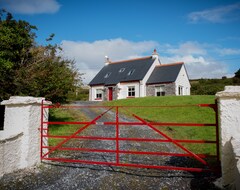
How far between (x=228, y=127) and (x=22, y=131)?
16.4ft

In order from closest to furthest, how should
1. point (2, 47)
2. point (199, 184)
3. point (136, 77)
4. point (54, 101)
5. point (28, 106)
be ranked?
point (199, 184), point (28, 106), point (2, 47), point (54, 101), point (136, 77)

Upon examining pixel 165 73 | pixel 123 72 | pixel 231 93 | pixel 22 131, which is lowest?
pixel 22 131

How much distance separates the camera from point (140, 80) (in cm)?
3059

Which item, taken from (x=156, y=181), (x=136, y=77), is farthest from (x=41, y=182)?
(x=136, y=77)

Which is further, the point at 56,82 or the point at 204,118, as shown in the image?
the point at 204,118

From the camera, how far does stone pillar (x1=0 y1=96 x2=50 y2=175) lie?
5.35 meters

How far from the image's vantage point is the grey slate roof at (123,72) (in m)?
32.1

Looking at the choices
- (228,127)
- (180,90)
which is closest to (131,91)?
(180,90)

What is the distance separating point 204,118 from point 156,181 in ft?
33.6

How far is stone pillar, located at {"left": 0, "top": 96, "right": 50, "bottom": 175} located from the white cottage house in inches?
989

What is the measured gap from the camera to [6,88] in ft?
27.8

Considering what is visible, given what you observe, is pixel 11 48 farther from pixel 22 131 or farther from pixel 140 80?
pixel 140 80

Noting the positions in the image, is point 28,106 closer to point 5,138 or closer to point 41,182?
point 5,138

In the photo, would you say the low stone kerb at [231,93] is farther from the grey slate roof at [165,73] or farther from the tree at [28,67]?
the grey slate roof at [165,73]
